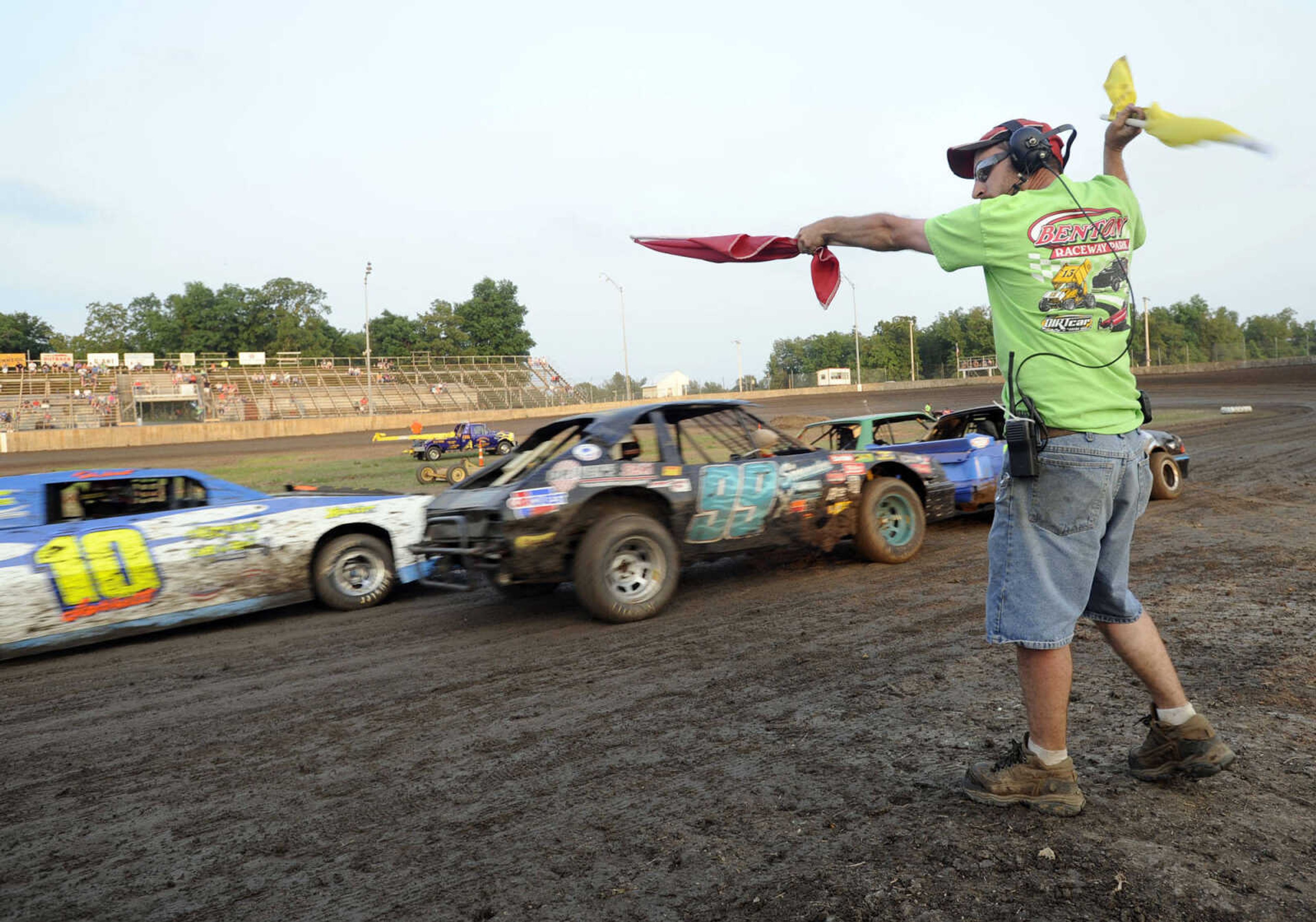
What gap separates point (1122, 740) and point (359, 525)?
231 inches

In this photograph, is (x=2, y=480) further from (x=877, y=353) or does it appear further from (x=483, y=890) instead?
(x=877, y=353)

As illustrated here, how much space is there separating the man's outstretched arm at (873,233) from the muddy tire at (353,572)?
5.35 m

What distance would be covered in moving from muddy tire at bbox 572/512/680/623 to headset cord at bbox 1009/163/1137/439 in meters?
3.64

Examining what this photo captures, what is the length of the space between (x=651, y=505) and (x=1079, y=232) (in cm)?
415

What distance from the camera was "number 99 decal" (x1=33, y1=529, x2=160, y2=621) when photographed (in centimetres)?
596

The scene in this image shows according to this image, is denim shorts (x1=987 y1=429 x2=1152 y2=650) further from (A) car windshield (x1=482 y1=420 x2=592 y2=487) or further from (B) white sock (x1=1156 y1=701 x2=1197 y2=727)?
(A) car windshield (x1=482 y1=420 x2=592 y2=487)

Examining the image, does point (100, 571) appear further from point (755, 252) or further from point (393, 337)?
point (393, 337)

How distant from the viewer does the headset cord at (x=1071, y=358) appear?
2.66 m

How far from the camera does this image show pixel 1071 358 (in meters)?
2.67

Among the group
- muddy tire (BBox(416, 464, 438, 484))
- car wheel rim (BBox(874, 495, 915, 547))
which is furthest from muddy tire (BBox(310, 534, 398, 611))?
muddy tire (BBox(416, 464, 438, 484))

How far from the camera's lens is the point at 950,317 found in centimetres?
10231

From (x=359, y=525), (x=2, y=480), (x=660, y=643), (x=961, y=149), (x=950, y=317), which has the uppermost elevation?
(x=950, y=317)

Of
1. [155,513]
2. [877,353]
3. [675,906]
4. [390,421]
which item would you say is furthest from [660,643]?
[877,353]

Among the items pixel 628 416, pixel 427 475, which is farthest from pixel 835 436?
pixel 427 475
